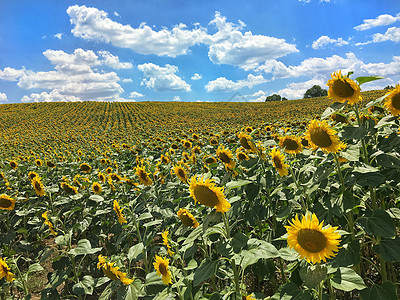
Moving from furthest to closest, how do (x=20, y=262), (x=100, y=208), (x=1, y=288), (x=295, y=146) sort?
(x=20, y=262) < (x=100, y=208) < (x=1, y=288) < (x=295, y=146)

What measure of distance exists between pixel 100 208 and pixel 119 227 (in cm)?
73

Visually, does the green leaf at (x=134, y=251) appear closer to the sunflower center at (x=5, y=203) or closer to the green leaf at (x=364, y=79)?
the green leaf at (x=364, y=79)

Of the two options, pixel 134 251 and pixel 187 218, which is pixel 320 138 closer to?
pixel 187 218

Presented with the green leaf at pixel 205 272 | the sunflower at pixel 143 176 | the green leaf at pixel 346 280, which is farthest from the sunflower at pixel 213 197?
the sunflower at pixel 143 176

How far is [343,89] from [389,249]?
1189 millimetres

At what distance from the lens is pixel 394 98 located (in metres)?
2.05

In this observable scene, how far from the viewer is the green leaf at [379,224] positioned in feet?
5.45

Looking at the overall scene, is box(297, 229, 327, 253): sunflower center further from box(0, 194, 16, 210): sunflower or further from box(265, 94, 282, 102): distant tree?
box(265, 94, 282, 102): distant tree

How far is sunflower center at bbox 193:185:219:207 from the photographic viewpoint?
70.8 inches

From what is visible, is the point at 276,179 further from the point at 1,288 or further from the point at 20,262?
the point at 20,262

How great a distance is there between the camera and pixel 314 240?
153cm

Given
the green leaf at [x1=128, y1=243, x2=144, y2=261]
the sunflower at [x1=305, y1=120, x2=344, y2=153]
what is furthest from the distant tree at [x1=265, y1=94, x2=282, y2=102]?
the green leaf at [x1=128, y1=243, x2=144, y2=261]

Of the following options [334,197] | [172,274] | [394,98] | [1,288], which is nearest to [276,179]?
[334,197]

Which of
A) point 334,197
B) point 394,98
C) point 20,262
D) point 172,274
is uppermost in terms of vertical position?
point 394,98
